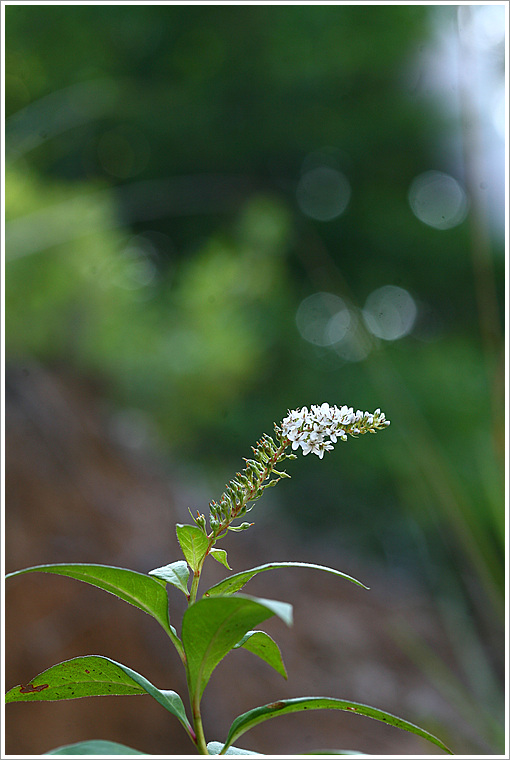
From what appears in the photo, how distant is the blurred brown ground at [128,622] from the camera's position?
125 centimetres

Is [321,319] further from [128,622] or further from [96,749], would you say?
[96,749]

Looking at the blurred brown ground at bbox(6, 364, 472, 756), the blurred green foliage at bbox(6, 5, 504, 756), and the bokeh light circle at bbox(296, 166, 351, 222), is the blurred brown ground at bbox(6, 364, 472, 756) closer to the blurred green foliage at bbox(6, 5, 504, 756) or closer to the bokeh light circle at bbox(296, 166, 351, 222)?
the blurred green foliage at bbox(6, 5, 504, 756)

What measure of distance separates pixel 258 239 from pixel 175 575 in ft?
5.68

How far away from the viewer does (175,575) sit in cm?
21

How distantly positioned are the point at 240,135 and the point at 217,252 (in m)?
A: 0.62

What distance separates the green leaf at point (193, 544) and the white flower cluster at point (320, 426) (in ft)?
0.14

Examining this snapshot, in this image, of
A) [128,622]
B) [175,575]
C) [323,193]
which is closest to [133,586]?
[175,575]

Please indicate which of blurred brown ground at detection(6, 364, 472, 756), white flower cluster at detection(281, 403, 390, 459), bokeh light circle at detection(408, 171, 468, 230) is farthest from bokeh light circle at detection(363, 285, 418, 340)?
white flower cluster at detection(281, 403, 390, 459)

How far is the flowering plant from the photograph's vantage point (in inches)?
7.5

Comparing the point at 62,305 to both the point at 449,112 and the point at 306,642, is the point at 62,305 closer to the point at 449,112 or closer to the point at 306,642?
the point at 306,642

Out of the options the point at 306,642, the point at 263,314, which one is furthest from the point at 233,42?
the point at 306,642

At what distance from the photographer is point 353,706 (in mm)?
189

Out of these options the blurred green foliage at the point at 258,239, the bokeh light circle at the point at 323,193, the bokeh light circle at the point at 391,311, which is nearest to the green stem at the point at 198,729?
the blurred green foliage at the point at 258,239

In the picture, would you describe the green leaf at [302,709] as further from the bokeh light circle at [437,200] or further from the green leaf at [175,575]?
the bokeh light circle at [437,200]
